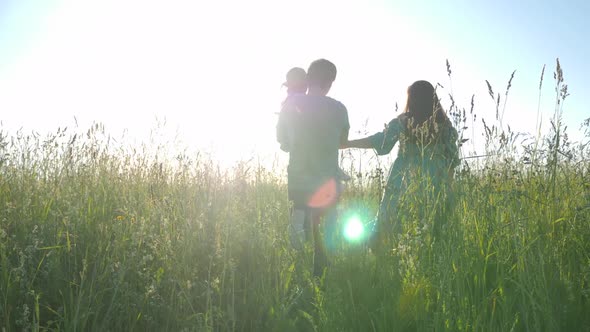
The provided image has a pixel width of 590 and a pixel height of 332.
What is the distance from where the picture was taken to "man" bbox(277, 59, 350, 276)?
119 inches

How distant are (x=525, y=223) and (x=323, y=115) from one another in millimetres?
1568

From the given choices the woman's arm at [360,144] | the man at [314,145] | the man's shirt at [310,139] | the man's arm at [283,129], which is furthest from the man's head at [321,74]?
the woman's arm at [360,144]

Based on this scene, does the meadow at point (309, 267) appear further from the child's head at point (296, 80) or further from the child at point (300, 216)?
the child's head at point (296, 80)

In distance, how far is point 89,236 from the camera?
210 cm

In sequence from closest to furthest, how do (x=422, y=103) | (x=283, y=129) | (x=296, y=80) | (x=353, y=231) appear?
(x=353, y=231) < (x=283, y=129) < (x=422, y=103) < (x=296, y=80)

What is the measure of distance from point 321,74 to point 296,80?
41 centimetres

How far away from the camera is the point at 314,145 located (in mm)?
3035

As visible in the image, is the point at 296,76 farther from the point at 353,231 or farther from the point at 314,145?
the point at 353,231

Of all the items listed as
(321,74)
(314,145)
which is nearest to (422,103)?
(321,74)

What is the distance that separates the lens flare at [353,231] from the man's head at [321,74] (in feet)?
3.43

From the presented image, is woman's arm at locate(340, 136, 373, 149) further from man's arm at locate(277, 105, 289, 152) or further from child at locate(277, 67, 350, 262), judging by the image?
man's arm at locate(277, 105, 289, 152)

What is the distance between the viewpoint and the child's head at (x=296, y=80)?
11.2 ft

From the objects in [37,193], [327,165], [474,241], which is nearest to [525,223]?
[474,241]

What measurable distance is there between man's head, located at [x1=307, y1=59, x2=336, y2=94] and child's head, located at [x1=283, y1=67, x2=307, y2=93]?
318mm
